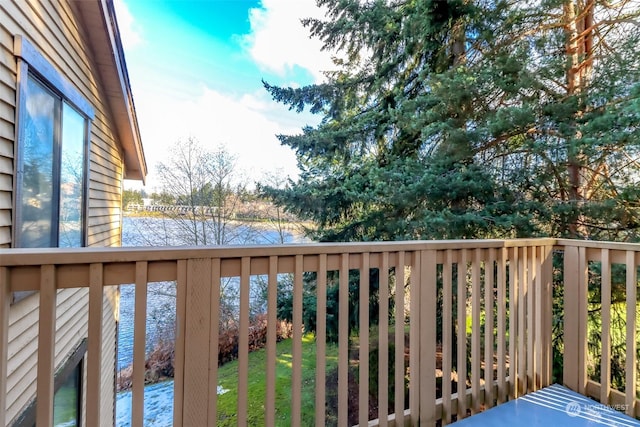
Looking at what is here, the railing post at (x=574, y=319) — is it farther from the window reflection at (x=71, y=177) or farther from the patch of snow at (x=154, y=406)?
the patch of snow at (x=154, y=406)

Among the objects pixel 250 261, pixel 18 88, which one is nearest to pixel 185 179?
pixel 18 88

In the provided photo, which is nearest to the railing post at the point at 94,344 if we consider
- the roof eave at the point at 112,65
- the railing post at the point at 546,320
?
the railing post at the point at 546,320

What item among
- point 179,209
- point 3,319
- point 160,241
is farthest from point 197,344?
point 160,241

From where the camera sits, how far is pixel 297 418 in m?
1.52

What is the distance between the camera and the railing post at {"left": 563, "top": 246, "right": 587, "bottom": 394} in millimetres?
2254

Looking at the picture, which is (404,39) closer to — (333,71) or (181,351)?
(333,71)

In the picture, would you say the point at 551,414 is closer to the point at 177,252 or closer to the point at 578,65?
the point at 177,252

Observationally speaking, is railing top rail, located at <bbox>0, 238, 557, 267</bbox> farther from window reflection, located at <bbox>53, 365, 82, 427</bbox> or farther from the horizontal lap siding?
window reflection, located at <bbox>53, 365, 82, 427</bbox>

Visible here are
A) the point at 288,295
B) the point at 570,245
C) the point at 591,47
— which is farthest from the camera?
the point at 288,295

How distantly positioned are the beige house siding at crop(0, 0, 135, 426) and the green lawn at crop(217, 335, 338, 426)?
2036 millimetres

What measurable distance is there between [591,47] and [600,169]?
192 cm

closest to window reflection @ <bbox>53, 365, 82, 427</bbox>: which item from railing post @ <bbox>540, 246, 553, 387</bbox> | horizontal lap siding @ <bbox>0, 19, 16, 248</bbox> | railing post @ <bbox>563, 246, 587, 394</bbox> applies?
horizontal lap siding @ <bbox>0, 19, 16, 248</bbox>

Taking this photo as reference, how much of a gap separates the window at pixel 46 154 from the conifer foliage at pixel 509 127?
3.69 metres

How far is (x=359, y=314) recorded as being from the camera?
177cm
